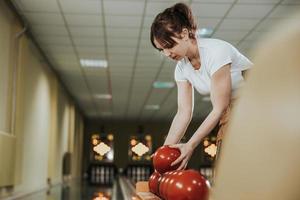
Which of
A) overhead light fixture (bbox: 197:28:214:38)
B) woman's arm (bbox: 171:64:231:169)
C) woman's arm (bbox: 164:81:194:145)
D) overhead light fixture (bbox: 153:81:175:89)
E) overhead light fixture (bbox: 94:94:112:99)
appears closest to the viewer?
woman's arm (bbox: 171:64:231:169)

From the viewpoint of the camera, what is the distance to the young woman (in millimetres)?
2070

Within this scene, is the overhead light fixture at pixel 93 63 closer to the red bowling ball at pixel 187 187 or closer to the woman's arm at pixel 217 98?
the woman's arm at pixel 217 98

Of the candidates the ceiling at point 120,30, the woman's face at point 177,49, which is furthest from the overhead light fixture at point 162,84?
the woman's face at point 177,49

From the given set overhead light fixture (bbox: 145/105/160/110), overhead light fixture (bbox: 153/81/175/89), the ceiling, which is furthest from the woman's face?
overhead light fixture (bbox: 145/105/160/110)

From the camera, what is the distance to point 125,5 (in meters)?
6.81

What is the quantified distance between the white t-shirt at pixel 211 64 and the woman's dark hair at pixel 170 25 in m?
0.13

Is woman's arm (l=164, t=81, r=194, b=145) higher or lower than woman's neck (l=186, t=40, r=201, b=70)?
lower

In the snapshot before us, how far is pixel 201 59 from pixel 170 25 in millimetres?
247

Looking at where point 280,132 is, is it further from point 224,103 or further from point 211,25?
point 211,25

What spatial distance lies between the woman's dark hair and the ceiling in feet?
8.61

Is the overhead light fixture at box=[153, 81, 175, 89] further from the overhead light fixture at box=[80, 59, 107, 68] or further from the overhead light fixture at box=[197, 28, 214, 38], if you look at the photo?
the overhead light fixture at box=[197, 28, 214, 38]

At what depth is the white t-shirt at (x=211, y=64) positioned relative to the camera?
84.0 inches

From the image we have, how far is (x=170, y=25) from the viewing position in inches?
83.0

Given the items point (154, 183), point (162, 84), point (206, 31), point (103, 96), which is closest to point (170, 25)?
point (154, 183)
